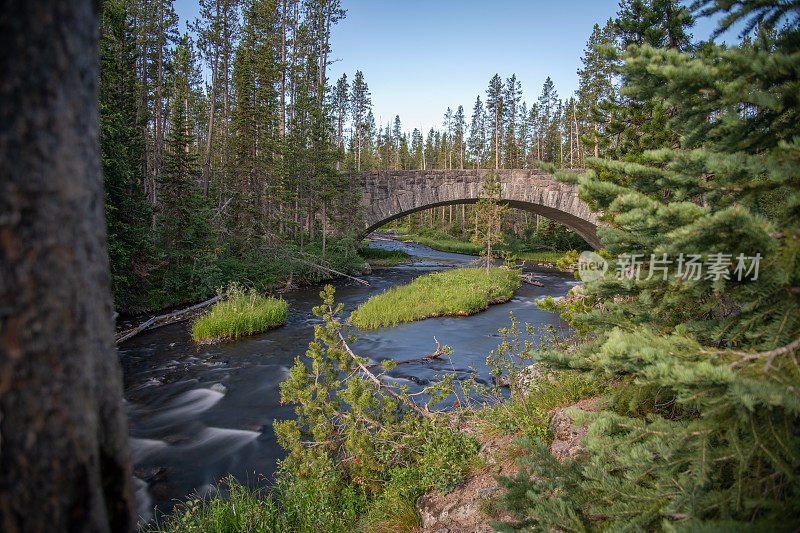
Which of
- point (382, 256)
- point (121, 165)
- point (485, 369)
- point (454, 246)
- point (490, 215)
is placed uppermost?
point (121, 165)

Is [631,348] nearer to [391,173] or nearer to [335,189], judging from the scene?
[335,189]

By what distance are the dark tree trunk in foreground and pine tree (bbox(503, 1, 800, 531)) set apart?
1.76 metres

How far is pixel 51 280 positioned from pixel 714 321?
256cm

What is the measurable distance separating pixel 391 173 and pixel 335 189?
12.6 ft

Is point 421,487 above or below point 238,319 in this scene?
above

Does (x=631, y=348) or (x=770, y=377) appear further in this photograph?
(x=631, y=348)

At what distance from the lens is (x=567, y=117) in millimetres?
47875

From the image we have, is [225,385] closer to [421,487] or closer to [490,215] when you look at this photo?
[421,487]

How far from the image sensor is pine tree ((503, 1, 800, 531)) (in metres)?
1.43

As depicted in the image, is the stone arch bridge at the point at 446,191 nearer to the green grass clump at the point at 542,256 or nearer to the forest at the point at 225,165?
the forest at the point at 225,165

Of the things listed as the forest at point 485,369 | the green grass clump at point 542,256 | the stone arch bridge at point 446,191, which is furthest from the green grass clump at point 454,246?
the forest at point 485,369

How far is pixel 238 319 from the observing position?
10336mm

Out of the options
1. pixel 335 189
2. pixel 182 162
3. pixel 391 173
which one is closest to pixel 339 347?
pixel 182 162

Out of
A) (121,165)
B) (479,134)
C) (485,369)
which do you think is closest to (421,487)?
(485,369)
